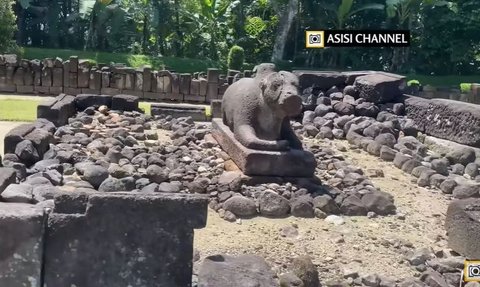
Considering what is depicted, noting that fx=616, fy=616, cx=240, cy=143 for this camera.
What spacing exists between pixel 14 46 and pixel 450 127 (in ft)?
Answer: 44.4

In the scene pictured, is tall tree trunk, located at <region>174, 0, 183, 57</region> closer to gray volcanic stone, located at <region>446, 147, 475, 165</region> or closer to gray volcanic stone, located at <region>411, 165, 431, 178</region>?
gray volcanic stone, located at <region>446, 147, 475, 165</region>

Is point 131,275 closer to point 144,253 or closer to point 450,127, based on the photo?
Result: point 144,253

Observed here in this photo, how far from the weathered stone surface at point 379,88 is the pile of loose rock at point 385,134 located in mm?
18

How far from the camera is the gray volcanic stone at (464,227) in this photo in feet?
16.4

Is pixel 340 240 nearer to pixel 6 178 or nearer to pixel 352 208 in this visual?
pixel 352 208

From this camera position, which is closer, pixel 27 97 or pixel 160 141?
pixel 160 141

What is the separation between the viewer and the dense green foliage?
941 inches

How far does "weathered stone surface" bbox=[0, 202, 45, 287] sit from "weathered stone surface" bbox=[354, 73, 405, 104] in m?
8.38

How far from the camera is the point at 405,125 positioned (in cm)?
970

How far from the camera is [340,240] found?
5328mm

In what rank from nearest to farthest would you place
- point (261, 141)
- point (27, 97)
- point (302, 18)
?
point (261, 141)
point (27, 97)
point (302, 18)

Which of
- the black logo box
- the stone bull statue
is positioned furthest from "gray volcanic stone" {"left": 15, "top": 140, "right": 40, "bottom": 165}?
the black logo box

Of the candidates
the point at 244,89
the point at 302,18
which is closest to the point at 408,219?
the point at 244,89

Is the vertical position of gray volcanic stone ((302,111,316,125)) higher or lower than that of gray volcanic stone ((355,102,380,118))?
lower
